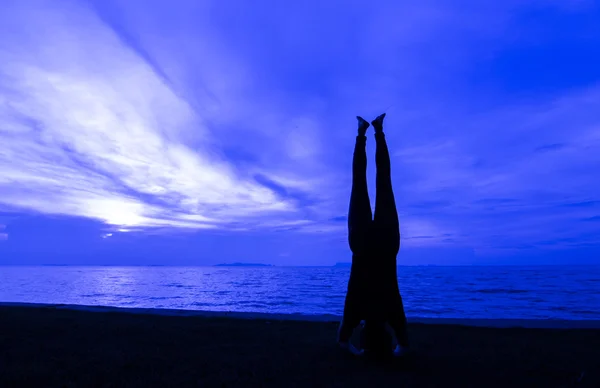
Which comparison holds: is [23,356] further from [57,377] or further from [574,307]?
[574,307]

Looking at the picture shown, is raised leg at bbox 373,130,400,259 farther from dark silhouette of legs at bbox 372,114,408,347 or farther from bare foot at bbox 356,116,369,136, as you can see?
bare foot at bbox 356,116,369,136

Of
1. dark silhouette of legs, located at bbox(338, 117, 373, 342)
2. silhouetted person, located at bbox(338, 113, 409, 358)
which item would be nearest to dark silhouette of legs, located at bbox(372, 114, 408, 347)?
silhouetted person, located at bbox(338, 113, 409, 358)

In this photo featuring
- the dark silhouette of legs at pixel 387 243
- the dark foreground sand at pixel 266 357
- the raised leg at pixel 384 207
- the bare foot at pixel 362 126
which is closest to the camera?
the dark foreground sand at pixel 266 357

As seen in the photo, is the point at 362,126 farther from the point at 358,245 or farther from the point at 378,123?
the point at 358,245

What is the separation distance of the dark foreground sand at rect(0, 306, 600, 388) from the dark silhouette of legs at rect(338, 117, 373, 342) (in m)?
0.68

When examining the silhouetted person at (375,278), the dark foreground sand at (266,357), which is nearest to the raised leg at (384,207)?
the silhouetted person at (375,278)

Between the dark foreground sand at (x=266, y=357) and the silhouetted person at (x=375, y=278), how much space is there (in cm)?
45

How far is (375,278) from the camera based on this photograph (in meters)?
7.34

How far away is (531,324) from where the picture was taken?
38.3 ft

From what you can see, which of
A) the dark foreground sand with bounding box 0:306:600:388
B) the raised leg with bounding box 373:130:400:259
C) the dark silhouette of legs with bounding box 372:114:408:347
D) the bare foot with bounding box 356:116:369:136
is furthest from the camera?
the bare foot with bounding box 356:116:369:136

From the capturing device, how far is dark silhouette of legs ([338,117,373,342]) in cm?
736

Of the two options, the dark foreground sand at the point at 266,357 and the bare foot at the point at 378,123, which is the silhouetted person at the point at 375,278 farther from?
the bare foot at the point at 378,123

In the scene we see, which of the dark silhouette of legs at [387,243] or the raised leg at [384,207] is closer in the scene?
the dark silhouette of legs at [387,243]

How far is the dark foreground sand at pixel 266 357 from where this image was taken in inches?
239
